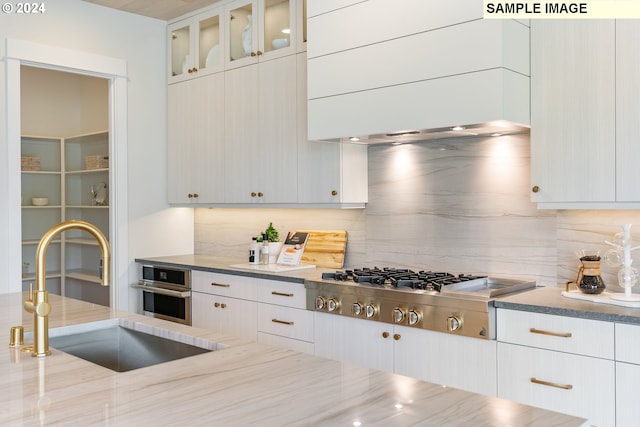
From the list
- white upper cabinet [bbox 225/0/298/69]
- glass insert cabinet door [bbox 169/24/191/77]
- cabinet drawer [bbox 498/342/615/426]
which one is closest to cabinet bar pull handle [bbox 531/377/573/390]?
cabinet drawer [bbox 498/342/615/426]

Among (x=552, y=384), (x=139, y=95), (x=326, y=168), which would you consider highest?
(x=139, y=95)

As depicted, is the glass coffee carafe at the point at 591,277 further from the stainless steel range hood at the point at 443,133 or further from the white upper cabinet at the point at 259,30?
the white upper cabinet at the point at 259,30

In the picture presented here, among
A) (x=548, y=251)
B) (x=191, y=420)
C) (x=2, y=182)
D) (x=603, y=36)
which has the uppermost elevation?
(x=603, y=36)

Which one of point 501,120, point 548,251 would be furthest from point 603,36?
point 548,251

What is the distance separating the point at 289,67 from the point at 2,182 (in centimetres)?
198

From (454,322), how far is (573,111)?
1101 millimetres

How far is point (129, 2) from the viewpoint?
432 cm

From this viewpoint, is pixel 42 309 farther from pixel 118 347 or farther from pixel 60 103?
pixel 60 103

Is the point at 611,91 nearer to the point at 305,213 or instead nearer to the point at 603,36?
the point at 603,36

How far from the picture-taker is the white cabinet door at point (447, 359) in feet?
8.80

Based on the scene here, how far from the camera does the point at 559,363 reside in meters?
2.47

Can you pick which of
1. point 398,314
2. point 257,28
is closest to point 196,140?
point 257,28

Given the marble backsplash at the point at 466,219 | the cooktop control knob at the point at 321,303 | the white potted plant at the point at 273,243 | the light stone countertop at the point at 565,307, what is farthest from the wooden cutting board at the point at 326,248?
the light stone countertop at the point at 565,307

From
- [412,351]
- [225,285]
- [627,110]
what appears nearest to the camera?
[627,110]
